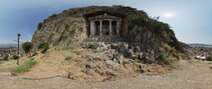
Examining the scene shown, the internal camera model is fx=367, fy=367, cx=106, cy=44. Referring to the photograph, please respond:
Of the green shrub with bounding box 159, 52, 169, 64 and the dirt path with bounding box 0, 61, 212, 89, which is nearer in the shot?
the dirt path with bounding box 0, 61, 212, 89

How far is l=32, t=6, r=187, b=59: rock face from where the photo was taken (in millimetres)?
45031

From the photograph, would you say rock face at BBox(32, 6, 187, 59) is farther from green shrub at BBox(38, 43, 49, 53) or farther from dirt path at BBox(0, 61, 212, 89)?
dirt path at BBox(0, 61, 212, 89)

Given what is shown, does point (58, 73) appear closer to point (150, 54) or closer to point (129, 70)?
point (129, 70)

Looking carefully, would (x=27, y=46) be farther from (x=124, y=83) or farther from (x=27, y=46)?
(x=124, y=83)

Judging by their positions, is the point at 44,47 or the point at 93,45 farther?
the point at 44,47

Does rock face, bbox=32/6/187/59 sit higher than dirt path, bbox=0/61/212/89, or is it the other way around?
rock face, bbox=32/6/187/59

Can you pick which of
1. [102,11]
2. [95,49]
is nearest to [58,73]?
[95,49]

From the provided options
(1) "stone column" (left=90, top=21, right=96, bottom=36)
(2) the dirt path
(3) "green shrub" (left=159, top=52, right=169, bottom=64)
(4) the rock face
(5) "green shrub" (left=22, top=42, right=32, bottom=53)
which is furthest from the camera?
(5) "green shrub" (left=22, top=42, right=32, bottom=53)

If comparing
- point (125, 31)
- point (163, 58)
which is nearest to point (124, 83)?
point (163, 58)

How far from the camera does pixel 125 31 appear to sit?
46.7m

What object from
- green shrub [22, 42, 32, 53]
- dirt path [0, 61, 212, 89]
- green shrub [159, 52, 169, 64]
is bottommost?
dirt path [0, 61, 212, 89]

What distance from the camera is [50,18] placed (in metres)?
57.4

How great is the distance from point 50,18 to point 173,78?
89.7 ft

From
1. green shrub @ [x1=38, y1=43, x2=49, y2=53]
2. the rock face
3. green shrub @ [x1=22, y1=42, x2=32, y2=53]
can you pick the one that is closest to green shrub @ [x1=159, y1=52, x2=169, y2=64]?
the rock face
